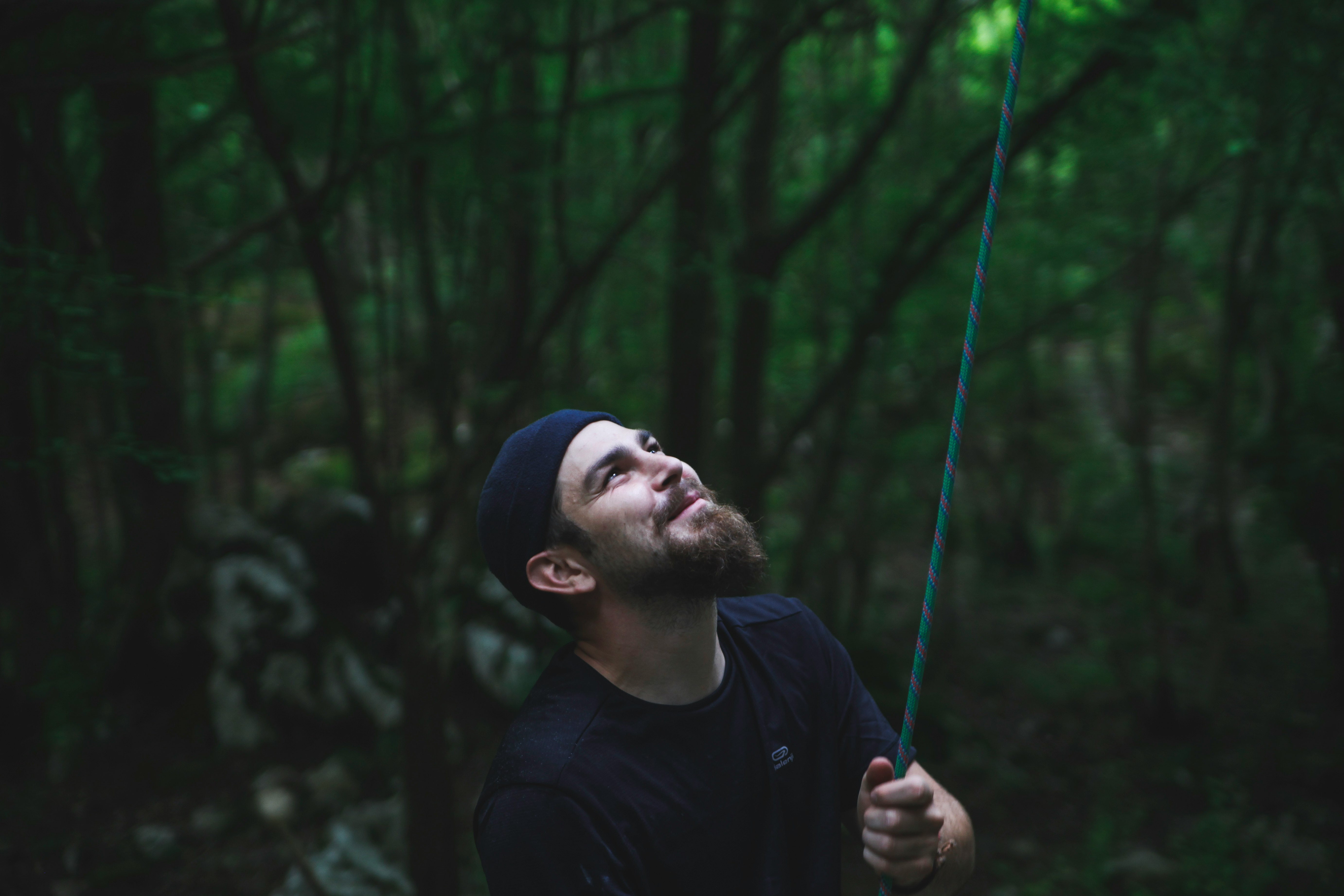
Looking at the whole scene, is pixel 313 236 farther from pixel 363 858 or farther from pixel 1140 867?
pixel 1140 867

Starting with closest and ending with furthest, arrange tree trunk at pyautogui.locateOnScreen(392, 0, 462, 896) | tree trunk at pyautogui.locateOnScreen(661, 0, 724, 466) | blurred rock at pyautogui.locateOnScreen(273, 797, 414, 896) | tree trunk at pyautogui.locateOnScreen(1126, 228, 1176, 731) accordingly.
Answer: tree trunk at pyautogui.locateOnScreen(392, 0, 462, 896) < tree trunk at pyautogui.locateOnScreen(661, 0, 724, 466) < blurred rock at pyautogui.locateOnScreen(273, 797, 414, 896) < tree trunk at pyautogui.locateOnScreen(1126, 228, 1176, 731)

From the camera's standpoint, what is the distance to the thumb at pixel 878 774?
1.46 m

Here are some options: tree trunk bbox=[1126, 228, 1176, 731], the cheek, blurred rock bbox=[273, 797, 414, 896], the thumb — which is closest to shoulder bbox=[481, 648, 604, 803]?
the cheek

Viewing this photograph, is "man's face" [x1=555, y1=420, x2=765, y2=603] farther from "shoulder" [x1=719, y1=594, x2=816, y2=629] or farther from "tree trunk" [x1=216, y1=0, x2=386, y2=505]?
"tree trunk" [x1=216, y1=0, x2=386, y2=505]

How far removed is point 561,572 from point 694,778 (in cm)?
46

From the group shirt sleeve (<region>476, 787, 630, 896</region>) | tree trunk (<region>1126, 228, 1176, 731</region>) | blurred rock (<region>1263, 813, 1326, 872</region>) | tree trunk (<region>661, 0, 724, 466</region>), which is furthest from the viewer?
tree trunk (<region>1126, 228, 1176, 731</region>)

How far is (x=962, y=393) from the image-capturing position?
1.50 metres

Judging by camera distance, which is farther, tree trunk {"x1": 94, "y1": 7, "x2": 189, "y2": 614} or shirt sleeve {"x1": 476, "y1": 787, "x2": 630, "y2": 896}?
tree trunk {"x1": 94, "y1": 7, "x2": 189, "y2": 614}

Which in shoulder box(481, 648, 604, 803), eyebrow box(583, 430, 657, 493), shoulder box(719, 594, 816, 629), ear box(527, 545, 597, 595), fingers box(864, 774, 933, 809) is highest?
eyebrow box(583, 430, 657, 493)

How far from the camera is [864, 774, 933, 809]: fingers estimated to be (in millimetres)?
1426

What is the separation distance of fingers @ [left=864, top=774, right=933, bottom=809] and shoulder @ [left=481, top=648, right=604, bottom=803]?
506mm

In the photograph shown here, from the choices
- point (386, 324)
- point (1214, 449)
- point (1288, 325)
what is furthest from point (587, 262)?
point (1288, 325)

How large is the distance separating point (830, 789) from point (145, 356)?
4354 millimetres

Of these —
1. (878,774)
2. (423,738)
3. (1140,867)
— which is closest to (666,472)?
(878,774)
